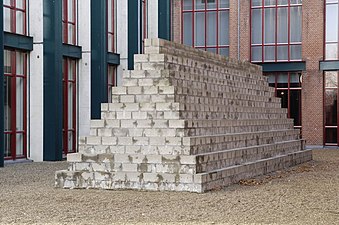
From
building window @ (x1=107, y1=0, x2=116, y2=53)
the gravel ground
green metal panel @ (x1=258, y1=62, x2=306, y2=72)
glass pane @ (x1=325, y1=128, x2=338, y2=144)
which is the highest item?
building window @ (x1=107, y1=0, x2=116, y2=53)

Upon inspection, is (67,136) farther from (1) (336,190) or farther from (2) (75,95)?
(1) (336,190)

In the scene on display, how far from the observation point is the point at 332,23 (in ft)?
141

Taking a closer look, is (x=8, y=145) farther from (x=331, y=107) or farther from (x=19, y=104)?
(x=331, y=107)

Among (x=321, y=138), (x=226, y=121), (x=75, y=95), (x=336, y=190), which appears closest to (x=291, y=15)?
(x=321, y=138)

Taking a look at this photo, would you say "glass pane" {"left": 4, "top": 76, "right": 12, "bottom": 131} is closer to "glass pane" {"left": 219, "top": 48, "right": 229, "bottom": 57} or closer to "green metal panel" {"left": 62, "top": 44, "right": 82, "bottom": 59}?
"green metal panel" {"left": 62, "top": 44, "right": 82, "bottom": 59}

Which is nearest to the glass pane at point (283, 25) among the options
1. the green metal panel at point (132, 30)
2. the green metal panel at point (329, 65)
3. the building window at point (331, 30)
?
the building window at point (331, 30)

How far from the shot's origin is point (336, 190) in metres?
19.1

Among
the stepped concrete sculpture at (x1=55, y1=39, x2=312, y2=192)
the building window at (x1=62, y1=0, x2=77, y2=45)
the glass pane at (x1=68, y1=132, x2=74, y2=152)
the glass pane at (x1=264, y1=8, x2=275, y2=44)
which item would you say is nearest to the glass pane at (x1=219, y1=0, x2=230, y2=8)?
the glass pane at (x1=264, y1=8, x2=275, y2=44)

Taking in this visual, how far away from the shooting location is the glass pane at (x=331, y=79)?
139ft

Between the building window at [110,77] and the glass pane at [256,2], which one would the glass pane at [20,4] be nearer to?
the building window at [110,77]

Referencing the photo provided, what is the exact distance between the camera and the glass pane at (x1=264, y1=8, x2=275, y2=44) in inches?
1743

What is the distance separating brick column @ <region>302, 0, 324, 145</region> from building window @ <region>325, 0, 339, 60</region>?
0.39m

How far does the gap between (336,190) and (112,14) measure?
21.7 metres

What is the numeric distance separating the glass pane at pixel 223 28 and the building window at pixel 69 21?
535 inches
